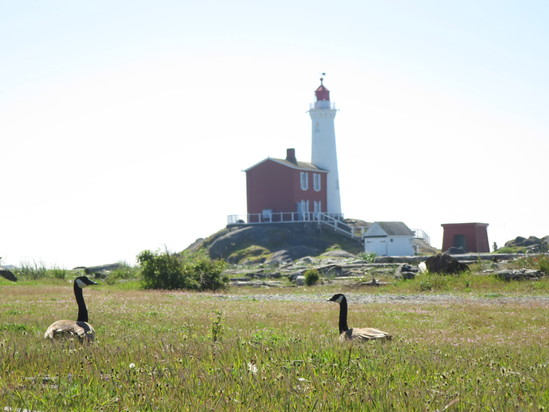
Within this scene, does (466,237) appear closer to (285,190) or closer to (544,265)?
(285,190)

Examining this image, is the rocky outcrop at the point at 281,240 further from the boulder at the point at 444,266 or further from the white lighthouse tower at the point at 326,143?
the boulder at the point at 444,266

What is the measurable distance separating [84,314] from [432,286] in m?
23.5

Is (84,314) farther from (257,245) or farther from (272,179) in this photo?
(272,179)

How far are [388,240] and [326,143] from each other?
22.4m

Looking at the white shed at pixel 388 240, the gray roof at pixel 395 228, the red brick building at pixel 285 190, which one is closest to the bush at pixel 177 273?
the white shed at pixel 388 240

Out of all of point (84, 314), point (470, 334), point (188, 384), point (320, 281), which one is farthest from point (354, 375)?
point (320, 281)

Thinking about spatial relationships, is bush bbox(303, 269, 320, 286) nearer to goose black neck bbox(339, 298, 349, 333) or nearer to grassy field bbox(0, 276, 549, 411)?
grassy field bbox(0, 276, 549, 411)

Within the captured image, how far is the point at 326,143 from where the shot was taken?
288 ft

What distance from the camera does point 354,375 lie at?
315 inches

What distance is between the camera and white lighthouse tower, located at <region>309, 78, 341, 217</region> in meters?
86.1

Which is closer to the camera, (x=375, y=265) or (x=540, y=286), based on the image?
(x=540, y=286)

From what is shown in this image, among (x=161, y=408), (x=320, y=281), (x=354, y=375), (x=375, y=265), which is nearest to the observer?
(x=161, y=408)

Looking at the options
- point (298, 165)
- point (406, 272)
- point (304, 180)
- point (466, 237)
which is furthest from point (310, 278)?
point (298, 165)

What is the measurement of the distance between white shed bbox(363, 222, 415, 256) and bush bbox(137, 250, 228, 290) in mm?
32457
